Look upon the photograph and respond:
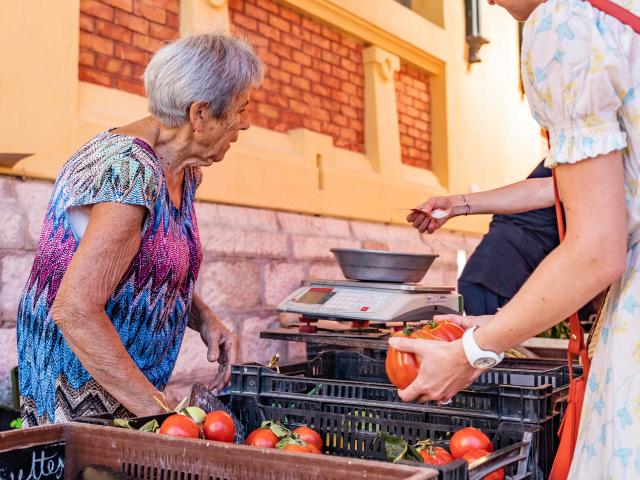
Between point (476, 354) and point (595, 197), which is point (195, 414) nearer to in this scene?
point (476, 354)

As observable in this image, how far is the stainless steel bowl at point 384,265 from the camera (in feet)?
13.0

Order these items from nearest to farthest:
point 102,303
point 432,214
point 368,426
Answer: point 368,426 → point 102,303 → point 432,214

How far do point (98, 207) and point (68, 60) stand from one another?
1954mm

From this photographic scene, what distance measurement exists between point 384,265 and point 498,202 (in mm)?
784

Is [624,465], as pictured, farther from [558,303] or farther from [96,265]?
[96,265]

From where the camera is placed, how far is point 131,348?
8.30 ft

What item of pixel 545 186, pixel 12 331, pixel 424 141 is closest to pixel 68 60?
pixel 12 331

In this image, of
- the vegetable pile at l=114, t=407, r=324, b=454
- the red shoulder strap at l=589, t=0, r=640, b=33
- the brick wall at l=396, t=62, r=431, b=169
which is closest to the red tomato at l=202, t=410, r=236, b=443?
the vegetable pile at l=114, t=407, r=324, b=454

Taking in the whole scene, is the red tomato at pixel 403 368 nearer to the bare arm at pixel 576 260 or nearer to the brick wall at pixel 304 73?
the bare arm at pixel 576 260

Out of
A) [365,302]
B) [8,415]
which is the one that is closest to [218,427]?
[8,415]

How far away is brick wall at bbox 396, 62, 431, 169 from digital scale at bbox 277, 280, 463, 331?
3321mm

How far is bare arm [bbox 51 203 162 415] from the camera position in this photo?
2.24 m

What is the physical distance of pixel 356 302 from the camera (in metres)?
3.91

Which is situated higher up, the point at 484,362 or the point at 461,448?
the point at 484,362
